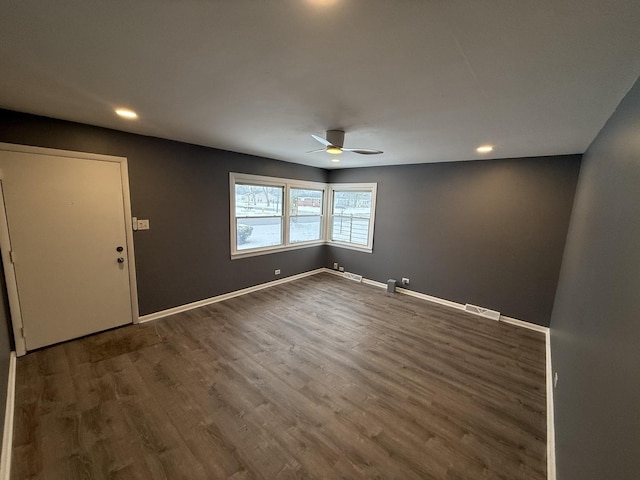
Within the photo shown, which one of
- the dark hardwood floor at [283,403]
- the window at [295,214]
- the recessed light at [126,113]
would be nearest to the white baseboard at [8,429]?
the dark hardwood floor at [283,403]

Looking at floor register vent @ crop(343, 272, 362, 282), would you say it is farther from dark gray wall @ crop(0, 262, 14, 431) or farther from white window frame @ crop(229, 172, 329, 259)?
dark gray wall @ crop(0, 262, 14, 431)

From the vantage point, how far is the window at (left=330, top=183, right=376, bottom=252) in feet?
17.0

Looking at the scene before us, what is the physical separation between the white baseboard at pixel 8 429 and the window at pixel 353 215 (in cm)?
485

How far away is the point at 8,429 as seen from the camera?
1740 millimetres

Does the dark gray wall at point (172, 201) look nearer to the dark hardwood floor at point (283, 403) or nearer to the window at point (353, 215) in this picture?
the dark hardwood floor at point (283, 403)

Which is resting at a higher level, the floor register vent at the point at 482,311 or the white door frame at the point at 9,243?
the white door frame at the point at 9,243

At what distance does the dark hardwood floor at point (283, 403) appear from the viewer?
1.62 metres

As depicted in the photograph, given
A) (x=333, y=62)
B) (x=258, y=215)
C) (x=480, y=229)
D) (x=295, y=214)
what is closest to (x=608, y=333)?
(x=333, y=62)

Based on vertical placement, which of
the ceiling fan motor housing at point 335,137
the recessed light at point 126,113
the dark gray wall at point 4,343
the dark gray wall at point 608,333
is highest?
the recessed light at point 126,113

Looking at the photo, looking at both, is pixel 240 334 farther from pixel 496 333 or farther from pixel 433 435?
pixel 496 333

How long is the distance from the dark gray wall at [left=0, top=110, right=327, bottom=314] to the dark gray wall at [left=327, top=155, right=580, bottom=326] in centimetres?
256

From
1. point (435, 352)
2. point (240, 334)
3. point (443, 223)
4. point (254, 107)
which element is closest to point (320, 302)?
point (240, 334)

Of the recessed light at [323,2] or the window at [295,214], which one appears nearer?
the recessed light at [323,2]

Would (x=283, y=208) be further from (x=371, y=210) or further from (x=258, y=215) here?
(x=371, y=210)
